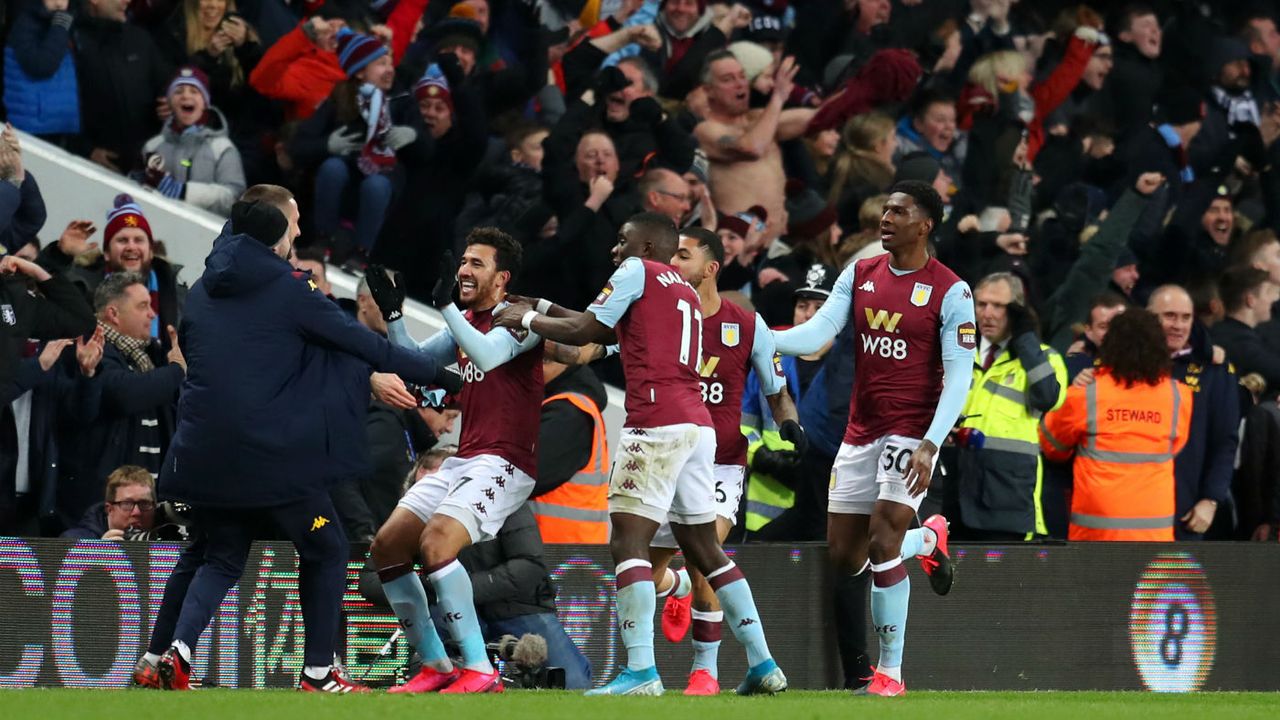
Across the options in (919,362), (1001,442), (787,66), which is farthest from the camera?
(787,66)

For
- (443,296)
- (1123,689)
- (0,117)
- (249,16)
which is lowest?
(1123,689)

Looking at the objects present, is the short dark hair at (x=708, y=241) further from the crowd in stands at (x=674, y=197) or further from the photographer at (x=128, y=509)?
the photographer at (x=128, y=509)

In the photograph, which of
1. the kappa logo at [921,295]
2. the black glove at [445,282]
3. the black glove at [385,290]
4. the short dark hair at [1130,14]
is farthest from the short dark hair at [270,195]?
the short dark hair at [1130,14]

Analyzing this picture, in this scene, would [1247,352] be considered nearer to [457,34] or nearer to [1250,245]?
[1250,245]

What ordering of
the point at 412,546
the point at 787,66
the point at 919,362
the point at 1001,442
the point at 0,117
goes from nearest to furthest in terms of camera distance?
the point at 412,546
the point at 919,362
the point at 1001,442
the point at 0,117
the point at 787,66

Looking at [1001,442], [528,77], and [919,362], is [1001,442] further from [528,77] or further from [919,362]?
[528,77]

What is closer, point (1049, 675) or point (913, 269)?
point (913, 269)

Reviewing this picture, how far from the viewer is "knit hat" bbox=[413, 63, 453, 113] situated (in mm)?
14031

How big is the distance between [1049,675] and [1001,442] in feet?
4.42

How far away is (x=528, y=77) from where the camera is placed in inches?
587

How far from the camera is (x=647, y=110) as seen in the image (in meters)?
14.3

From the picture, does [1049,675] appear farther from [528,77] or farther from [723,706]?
[528,77]

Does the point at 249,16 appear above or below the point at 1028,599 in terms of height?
above

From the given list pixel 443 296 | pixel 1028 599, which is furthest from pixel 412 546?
pixel 1028 599
